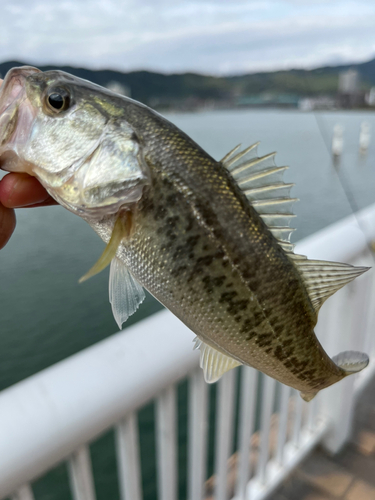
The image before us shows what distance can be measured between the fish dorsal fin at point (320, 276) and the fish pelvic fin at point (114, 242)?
19 cm

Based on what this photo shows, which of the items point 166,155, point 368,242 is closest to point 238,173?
point 166,155

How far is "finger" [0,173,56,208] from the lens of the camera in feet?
1.82

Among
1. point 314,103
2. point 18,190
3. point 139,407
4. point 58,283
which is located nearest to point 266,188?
point 18,190

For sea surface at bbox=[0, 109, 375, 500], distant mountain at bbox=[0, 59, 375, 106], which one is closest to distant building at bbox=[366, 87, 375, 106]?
distant mountain at bbox=[0, 59, 375, 106]

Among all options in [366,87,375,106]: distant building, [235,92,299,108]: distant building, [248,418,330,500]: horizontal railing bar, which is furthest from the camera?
[366,87,375,106]: distant building

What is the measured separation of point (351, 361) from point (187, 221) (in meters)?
0.24

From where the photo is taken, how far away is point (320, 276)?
0.45m

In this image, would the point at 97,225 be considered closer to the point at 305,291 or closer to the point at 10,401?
the point at 305,291

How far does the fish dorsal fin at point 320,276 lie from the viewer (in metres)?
0.45

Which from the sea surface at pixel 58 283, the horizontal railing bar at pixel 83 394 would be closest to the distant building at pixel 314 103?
the sea surface at pixel 58 283

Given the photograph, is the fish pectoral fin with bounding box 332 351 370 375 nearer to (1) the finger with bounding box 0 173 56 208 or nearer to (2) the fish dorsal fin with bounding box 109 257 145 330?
(2) the fish dorsal fin with bounding box 109 257 145 330

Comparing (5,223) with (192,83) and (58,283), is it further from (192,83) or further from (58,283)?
(58,283)

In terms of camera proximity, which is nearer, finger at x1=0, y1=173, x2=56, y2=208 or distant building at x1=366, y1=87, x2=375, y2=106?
finger at x1=0, y1=173, x2=56, y2=208

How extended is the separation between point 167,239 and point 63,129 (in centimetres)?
18
